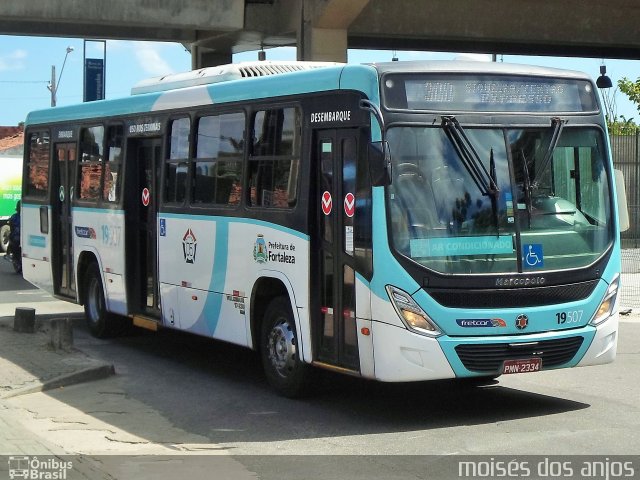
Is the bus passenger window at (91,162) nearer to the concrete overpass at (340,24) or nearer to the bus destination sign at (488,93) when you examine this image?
the bus destination sign at (488,93)

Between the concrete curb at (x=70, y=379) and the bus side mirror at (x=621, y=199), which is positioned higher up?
the bus side mirror at (x=621, y=199)

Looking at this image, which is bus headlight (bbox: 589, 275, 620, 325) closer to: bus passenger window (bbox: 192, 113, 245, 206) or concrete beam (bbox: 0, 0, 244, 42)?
bus passenger window (bbox: 192, 113, 245, 206)

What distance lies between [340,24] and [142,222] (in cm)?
1471

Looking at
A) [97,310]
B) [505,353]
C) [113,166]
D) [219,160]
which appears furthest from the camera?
[97,310]

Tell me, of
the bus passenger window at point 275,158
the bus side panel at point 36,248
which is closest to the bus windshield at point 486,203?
the bus passenger window at point 275,158

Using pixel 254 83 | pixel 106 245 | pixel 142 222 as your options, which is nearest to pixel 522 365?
pixel 254 83

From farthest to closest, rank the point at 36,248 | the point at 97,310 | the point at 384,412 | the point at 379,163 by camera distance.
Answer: the point at 36,248 → the point at 97,310 → the point at 384,412 → the point at 379,163

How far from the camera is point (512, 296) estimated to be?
9617 millimetres

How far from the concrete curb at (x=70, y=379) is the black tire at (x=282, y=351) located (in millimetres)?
1959

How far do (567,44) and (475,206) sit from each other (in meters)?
24.5

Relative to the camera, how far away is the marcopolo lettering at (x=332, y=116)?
32.7 ft

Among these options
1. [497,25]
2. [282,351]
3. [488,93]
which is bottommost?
[282,351]

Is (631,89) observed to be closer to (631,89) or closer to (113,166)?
(631,89)

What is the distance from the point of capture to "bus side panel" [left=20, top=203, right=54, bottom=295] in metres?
17.1
